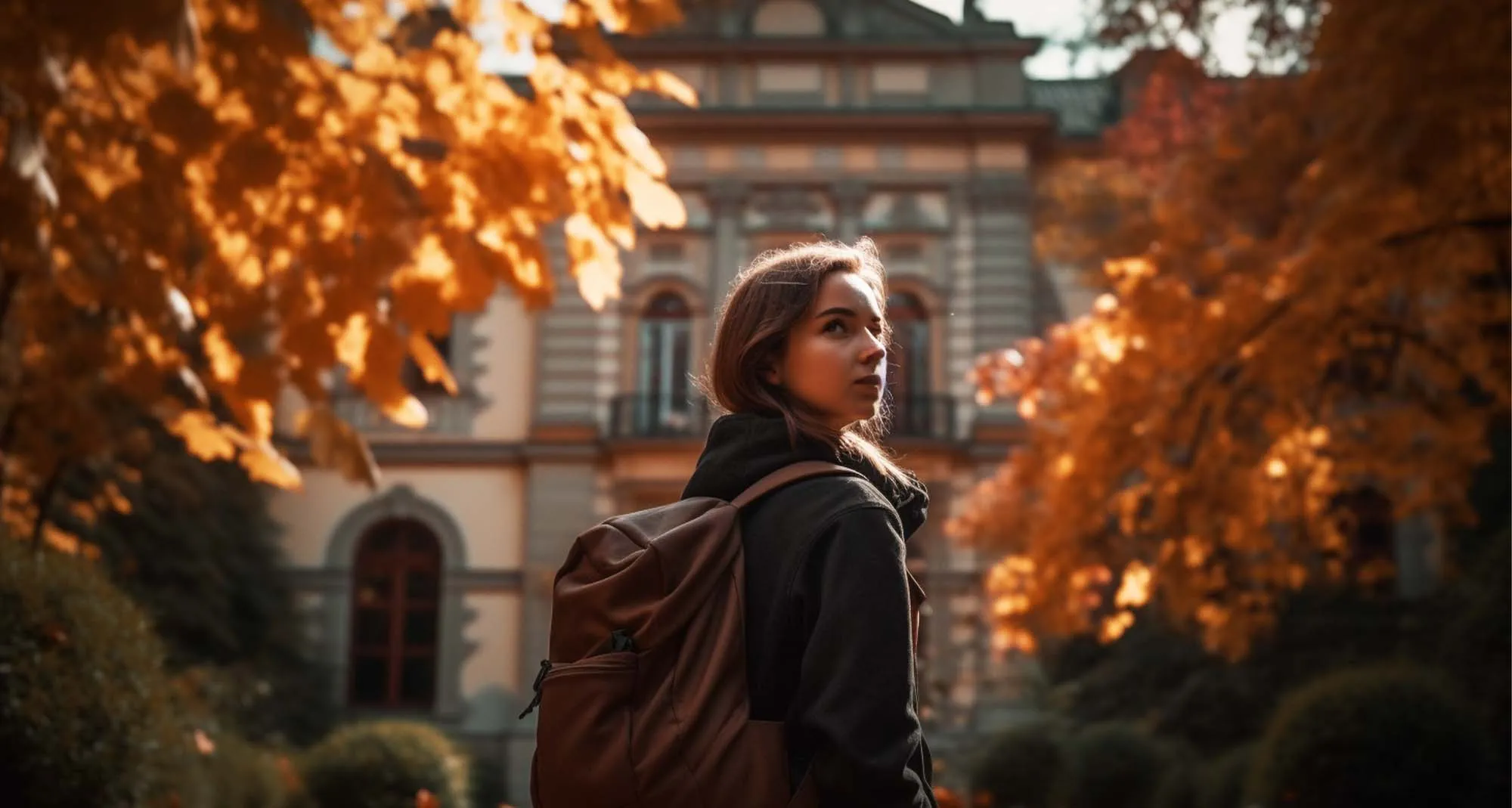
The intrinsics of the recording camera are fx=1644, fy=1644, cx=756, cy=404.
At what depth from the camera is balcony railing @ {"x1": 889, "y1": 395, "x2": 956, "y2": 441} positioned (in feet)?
69.3

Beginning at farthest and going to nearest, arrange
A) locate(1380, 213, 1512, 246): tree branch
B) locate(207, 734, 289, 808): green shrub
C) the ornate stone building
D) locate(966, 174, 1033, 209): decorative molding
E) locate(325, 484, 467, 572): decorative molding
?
locate(966, 174, 1033, 209): decorative molding
locate(325, 484, 467, 572): decorative molding
the ornate stone building
locate(207, 734, 289, 808): green shrub
locate(1380, 213, 1512, 246): tree branch

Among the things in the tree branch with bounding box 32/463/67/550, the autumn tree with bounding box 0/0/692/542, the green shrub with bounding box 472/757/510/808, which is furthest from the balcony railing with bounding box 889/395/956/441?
the autumn tree with bounding box 0/0/692/542

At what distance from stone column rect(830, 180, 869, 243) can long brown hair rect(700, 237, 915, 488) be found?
19.2 m

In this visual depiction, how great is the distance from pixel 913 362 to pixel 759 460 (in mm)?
19792

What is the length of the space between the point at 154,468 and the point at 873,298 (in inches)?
626

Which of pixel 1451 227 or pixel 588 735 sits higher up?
Answer: pixel 1451 227

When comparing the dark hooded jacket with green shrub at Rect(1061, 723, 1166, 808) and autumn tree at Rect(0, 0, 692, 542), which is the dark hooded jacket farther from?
green shrub at Rect(1061, 723, 1166, 808)

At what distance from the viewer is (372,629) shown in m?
Answer: 21.5

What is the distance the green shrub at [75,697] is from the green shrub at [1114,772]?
9.63m

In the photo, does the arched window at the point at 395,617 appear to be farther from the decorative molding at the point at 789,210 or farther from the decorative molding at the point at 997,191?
the decorative molding at the point at 997,191

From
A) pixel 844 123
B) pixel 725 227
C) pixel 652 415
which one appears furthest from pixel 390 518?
pixel 844 123

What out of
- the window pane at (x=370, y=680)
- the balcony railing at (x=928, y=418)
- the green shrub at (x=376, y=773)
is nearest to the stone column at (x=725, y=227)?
the balcony railing at (x=928, y=418)

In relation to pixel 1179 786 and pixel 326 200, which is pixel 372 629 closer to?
pixel 1179 786

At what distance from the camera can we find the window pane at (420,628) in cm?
2139
